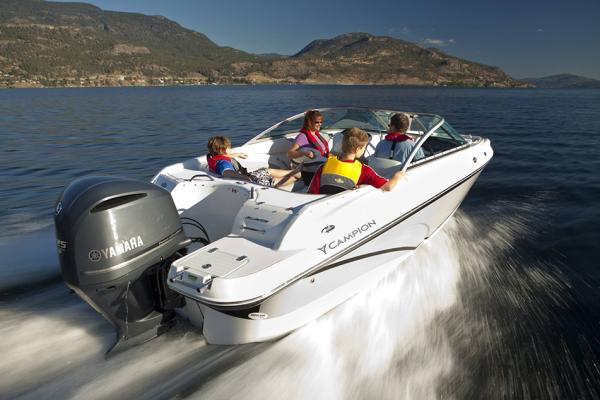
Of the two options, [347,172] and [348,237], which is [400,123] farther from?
[348,237]

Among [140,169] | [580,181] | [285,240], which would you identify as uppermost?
[285,240]

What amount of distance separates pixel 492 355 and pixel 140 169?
8.22m

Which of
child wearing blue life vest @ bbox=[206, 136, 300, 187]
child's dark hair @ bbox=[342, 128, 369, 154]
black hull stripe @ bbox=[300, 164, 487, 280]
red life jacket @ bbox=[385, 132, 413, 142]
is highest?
child's dark hair @ bbox=[342, 128, 369, 154]

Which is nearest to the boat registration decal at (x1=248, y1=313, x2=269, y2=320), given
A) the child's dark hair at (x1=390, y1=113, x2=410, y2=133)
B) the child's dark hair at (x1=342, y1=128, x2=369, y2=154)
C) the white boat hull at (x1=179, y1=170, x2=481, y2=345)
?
the white boat hull at (x1=179, y1=170, x2=481, y2=345)

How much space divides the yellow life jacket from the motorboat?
0.09 metres

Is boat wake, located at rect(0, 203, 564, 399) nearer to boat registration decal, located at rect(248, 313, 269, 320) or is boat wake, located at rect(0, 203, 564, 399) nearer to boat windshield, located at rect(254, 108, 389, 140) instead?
boat registration decal, located at rect(248, 313, 269, 320)

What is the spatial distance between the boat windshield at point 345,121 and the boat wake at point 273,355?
278cm

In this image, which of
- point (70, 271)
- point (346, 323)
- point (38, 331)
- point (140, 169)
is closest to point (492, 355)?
point (346, 323)

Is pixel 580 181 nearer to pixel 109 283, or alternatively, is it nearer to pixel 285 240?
pixel 285 240

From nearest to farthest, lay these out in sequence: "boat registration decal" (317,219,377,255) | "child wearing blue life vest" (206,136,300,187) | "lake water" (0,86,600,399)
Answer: "lake water" (0,86,600,399) < "boat registration decal" (317,219,377,255) < "child wearing blue life vest" (206,136,300,187)

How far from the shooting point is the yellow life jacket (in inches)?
133

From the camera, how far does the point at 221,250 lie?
2834 mm

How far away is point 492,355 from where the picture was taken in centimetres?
307

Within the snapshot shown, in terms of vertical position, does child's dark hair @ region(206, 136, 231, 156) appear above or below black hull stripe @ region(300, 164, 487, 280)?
above
